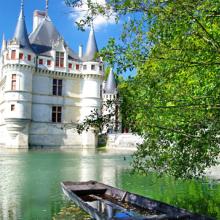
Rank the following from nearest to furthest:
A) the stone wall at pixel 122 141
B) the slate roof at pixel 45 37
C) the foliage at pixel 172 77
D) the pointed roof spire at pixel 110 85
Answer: the foliage at pixel 172 77
the stone wall at pixel 122 141
the slate roof at pixel 45 37
the pointed roof spire at pixel 110 85

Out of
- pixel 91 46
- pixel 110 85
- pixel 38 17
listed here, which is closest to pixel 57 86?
pixel 91 46

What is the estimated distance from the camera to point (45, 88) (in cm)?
3519

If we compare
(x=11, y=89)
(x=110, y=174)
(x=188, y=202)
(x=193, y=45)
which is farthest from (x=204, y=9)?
(x=11, y=89)

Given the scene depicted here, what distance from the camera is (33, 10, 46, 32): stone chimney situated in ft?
130

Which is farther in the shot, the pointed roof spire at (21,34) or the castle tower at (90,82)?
the castle tower at (90,82)

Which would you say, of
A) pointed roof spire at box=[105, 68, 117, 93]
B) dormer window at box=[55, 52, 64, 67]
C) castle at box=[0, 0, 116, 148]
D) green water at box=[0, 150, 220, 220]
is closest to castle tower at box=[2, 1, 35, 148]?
castle at box=[0, 0, 116, 148]

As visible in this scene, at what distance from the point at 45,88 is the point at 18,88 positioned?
3076mm

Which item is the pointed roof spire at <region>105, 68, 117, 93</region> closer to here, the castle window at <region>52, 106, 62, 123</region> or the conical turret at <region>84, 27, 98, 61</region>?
the conical turret at <region>84, 27, 98, 61</region>

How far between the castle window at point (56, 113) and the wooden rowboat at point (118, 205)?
27195mm

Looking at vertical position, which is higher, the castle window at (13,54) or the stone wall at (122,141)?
the castle window at (13,54)

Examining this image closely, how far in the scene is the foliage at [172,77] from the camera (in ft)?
14.9

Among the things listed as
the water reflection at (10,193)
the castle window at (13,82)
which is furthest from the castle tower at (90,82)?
the water reflection at (10,193)

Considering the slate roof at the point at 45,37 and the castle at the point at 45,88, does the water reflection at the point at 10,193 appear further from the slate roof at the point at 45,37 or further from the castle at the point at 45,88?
the slate roof at the point at 45,37

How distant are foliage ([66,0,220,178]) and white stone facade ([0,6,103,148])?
2640cm
